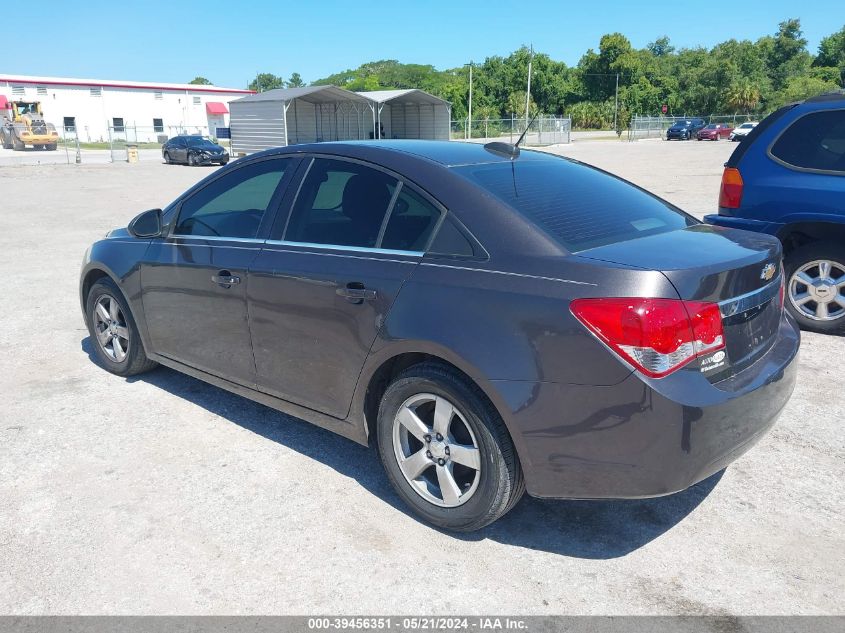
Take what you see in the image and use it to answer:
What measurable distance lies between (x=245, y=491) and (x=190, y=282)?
1.32 m

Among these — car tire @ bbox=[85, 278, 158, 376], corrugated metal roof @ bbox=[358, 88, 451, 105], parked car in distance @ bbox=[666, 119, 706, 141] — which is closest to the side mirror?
car tire @ bbox=[85, 278, 158, 376]

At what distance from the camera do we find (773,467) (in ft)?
12.3

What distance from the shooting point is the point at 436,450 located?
10.2ft

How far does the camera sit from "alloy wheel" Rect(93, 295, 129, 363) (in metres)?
5.02

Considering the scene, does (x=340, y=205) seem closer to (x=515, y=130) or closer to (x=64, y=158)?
(x=64, y=158)

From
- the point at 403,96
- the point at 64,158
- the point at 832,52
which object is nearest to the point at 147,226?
the point at 64,158

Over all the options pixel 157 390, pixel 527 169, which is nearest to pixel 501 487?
pixel 527 169

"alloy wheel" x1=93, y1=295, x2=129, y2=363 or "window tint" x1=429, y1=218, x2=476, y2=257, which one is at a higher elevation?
"window tint" x1=429, y1=218, x2=476, y2=257

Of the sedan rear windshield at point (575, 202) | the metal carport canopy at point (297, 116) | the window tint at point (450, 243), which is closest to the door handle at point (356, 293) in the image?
the window tint at point (450, 243)

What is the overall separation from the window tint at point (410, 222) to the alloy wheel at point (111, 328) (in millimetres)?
2515

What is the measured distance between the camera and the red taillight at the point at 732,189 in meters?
6.04

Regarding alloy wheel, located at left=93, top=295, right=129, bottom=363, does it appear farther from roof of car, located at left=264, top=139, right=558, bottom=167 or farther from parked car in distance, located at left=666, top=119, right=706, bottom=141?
parked car in distance, located at left=666, top=119, right=706, bottom=141

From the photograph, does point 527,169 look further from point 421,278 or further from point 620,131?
point 620,131

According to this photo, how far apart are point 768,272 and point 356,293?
1.81 meters
